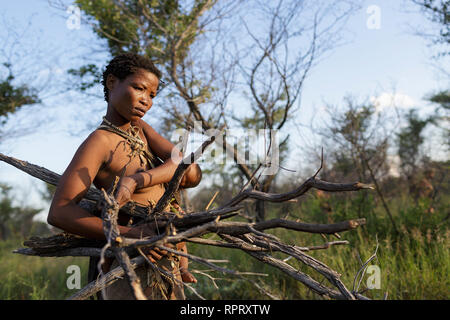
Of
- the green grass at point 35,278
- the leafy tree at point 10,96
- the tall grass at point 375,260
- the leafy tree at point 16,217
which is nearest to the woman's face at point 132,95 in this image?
the tall grass at point 375,260

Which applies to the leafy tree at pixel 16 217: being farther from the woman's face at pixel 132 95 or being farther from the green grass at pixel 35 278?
the woman's face at pixel 132 95

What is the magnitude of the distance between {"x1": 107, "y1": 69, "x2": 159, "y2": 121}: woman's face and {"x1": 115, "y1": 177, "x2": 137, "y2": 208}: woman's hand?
35 cm

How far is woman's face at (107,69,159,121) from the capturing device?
169cm

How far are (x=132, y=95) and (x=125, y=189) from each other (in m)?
0.46

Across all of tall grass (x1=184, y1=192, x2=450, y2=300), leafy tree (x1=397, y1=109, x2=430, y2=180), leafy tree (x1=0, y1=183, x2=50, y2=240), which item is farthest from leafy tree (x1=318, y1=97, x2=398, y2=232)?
leafy tree (x1=0, y1=183, x2=50, y2=240)

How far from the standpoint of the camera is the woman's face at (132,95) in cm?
169

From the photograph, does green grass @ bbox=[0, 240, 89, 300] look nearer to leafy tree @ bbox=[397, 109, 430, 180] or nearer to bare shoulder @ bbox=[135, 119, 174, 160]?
bare shoulder @ bbox=[135, 119, 174, 160]

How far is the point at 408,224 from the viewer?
16.8 ft

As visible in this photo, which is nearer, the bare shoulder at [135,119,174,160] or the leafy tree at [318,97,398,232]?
the bare shoulder at [135,119,174,160]

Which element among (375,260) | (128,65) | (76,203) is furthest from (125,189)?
(375,260)

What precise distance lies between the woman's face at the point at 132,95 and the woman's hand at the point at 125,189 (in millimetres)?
354
